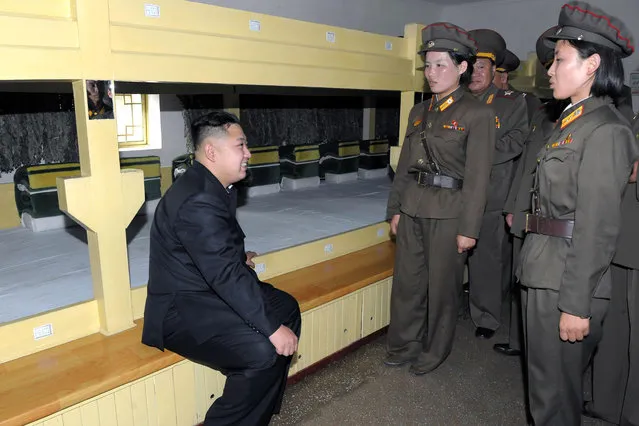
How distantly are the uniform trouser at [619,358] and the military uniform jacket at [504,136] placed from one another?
101cm

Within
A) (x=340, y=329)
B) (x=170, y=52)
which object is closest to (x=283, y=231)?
(x=340, y=329)

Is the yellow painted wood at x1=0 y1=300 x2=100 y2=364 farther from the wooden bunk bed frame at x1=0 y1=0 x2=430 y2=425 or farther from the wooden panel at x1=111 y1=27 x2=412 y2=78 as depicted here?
the wooden panel at x1=111 y1=27 x2=412 y2=78

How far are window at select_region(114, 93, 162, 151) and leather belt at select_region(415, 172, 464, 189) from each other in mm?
2719

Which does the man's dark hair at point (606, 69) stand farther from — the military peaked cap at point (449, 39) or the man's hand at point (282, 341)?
the man's hand at point (282, 341)

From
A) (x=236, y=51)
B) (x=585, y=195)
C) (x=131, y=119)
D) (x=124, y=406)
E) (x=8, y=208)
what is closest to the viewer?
(x=585, y=195)

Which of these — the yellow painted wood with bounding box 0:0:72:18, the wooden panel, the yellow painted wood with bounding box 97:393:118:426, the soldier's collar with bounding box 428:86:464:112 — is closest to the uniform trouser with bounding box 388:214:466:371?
the soldier's collar with bounding box 428:86:464:112

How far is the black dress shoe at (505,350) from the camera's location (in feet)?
8.85

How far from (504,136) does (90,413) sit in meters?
2.42

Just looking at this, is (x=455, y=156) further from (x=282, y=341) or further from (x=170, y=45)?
(x=170, y=45)

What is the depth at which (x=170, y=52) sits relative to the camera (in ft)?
6.26

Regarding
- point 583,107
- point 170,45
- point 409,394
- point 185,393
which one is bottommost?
point 409,394

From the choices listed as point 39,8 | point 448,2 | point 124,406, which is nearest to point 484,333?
point 124,406

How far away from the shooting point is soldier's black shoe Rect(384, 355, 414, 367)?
2.56 meters

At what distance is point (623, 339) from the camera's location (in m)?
1.98
